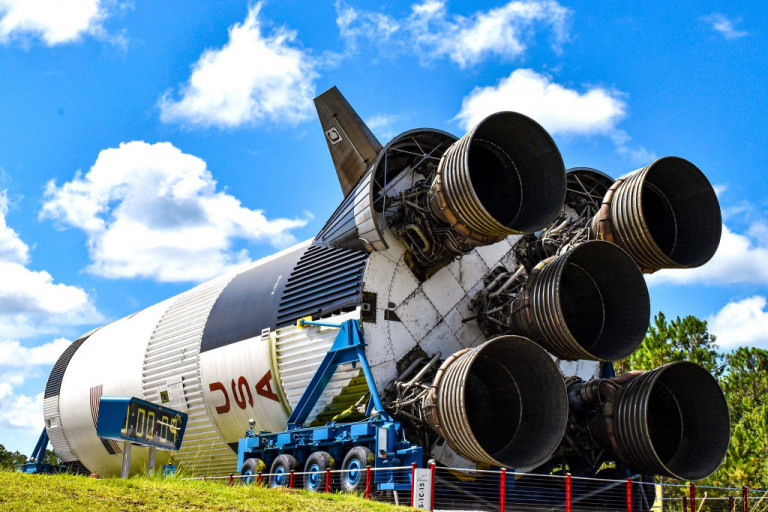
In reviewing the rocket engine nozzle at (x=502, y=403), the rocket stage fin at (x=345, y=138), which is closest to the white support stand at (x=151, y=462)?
the rocket engine nozzle at (x=502, y=403)

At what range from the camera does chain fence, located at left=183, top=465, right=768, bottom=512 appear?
10.9 m

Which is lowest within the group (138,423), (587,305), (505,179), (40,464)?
(40,464)

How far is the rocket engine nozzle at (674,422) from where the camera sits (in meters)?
12.5

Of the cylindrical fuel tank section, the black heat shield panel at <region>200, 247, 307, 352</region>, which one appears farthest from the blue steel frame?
the black heat shield panel at <region>200, 247, 307, 352</region>

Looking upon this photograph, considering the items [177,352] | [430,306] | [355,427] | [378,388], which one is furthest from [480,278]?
[177,352]

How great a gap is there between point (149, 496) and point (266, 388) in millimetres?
6346

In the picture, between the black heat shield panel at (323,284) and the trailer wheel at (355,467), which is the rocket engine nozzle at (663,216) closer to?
the black heat shield panel at (323,284)

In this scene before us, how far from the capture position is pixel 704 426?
1334 cm

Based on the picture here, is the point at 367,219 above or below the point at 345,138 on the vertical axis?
below

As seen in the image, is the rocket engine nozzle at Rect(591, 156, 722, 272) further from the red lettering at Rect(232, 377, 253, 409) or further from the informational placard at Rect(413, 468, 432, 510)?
the red lettering at Rect(232, 377, 253, 409)

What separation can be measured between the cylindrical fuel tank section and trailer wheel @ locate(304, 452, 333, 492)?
955mm

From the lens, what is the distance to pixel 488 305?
14.5m

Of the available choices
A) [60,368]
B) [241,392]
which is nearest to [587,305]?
Result: [241,392]

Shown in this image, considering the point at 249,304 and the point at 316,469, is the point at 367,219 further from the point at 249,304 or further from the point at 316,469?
the point at 316,469
